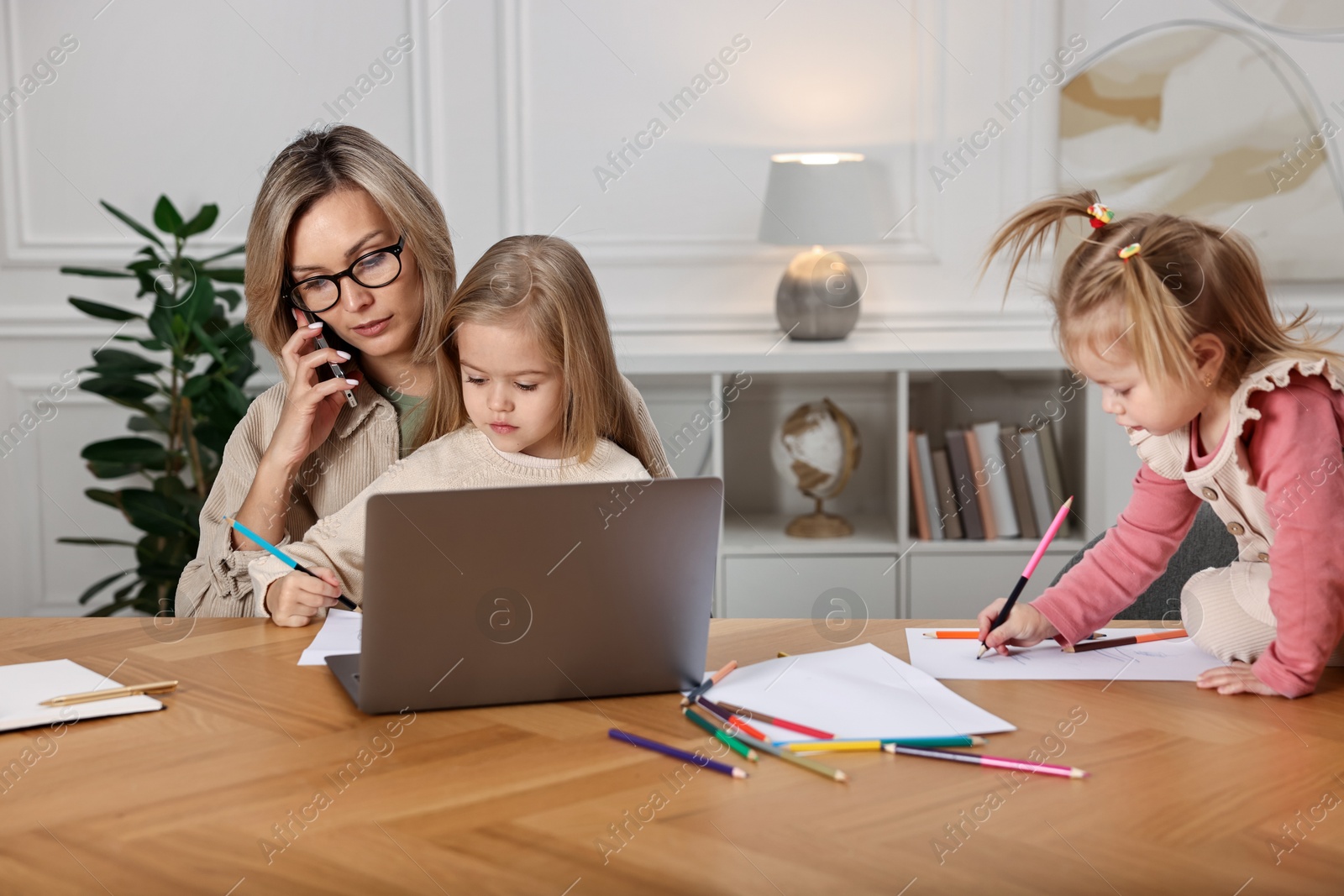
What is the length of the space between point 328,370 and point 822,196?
4.73 ft

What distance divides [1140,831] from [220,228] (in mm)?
2769

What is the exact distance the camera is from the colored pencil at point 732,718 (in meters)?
0.99

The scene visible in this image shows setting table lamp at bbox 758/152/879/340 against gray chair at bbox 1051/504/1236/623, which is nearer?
gray chair at bbox 1051/504/1236/623

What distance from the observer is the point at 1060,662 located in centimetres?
121

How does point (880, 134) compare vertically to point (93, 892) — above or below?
above

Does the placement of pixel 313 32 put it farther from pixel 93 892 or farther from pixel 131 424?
pixel 93 892

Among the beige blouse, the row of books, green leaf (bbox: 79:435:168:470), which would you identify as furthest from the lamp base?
green leaf (bbox: 79:435:168:470)

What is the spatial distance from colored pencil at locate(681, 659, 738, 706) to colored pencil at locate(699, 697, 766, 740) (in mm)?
11

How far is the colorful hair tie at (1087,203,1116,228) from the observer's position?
1210 mm

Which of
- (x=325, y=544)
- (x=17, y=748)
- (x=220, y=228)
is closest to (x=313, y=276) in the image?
(x=325, y=544)

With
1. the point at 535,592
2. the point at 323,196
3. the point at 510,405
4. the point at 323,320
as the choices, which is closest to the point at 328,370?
the point at 323,320

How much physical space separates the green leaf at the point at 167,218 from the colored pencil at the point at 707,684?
78.9 inches

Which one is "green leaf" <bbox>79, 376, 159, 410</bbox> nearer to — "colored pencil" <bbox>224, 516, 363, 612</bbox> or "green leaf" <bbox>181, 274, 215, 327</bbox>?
"green leaf" <bbox>181, 274, 215, 327</bbox>

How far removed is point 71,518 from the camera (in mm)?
3113
